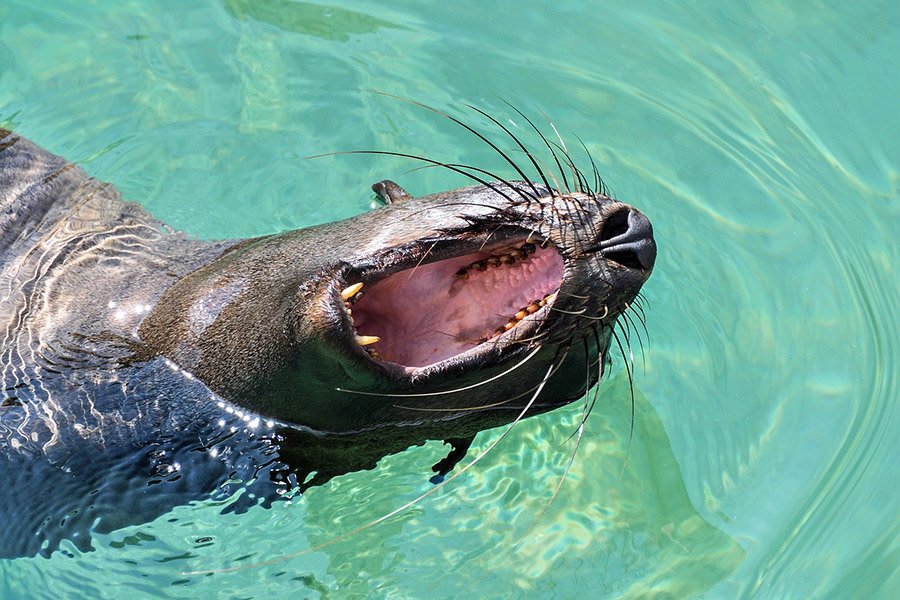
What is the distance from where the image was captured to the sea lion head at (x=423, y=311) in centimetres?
340

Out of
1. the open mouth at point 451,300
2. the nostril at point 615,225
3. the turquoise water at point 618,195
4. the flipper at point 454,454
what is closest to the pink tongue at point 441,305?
the open mouth at point 451,300

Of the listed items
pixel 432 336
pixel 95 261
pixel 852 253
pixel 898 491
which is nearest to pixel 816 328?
pixel 852 253

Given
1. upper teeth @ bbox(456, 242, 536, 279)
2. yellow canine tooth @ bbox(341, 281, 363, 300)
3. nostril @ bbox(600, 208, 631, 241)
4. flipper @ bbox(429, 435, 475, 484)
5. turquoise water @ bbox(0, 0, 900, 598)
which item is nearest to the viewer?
yellow canine tooth @ bbox(341, 281, 363, 300)

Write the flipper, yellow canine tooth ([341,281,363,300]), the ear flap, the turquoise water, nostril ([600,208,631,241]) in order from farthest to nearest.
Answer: the turquoise water → the ear flap → the flipper → nostril ([600,208,631,241]) → yellow canine tooth ([341,281,363,300])

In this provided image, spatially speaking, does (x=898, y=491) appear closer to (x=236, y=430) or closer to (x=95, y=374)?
(x=236, y=430)

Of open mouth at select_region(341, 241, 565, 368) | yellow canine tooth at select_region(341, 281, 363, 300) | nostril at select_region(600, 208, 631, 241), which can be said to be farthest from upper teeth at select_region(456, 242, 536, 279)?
yellow canine tooth at select_region(341, 281, 363, 300)

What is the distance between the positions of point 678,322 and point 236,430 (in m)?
2.87

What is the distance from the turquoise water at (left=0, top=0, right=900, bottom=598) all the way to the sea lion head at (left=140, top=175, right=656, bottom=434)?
93 centimetres

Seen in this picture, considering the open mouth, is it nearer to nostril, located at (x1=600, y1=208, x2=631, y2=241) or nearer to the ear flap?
nostril, located at (x1=600, y1=208, x2=631, y2=241)

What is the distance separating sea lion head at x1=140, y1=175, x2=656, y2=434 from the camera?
3.40m

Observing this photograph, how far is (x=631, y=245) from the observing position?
340 cm

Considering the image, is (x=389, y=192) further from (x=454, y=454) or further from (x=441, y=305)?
(x=454, y=454)

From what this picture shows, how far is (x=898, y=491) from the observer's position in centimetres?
533

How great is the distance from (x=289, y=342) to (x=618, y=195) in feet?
11.0
